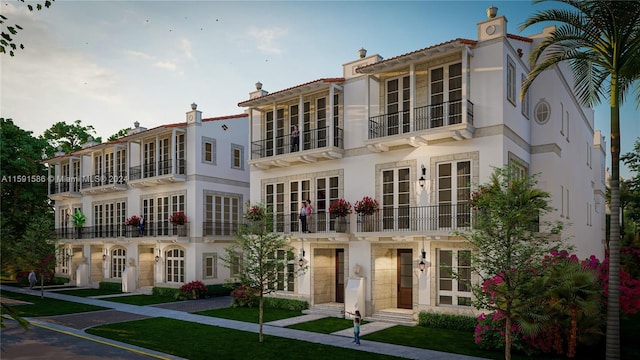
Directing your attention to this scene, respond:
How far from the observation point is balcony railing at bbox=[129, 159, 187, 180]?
3161 centimetres

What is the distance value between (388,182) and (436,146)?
287 cm

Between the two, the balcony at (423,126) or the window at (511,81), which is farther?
the window at (511,81)

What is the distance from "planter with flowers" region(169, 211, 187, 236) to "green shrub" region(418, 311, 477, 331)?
17141mm

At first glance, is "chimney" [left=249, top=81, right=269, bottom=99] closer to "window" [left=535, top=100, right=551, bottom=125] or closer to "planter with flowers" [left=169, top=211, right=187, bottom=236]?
"planter with flowers" [left=169, top=211, right=187, bottom=236]

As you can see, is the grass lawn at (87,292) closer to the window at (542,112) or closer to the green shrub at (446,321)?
the green shrub at (446,321)

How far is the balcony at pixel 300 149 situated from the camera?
22.9 meters

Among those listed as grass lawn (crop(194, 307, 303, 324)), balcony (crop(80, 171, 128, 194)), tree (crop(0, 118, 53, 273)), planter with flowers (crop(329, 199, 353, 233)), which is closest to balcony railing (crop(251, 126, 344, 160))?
planter with flowers (crop(329, 199, 353, 233))

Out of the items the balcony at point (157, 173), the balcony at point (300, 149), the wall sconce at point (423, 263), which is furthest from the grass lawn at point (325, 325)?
the balcony at point (157, 173)

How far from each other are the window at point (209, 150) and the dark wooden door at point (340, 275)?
12.0 metres

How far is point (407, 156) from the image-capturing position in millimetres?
20672

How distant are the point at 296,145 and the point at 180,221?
10.4m

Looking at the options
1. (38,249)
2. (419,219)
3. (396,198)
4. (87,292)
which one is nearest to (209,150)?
(38,249)

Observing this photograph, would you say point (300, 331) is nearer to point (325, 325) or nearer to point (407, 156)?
point (325, 325)

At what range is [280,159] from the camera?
966 inches
